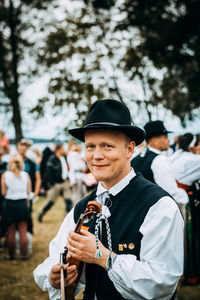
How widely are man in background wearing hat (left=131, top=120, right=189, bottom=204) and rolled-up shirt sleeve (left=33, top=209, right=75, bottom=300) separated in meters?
1.88

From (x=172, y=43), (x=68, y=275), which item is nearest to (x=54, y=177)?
(x=68, y=275)

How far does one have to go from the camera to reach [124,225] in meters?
1.54

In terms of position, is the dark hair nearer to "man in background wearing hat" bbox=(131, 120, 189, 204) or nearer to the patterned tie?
"man in background wearing hat" bbox=(131, 120, 189, 204)

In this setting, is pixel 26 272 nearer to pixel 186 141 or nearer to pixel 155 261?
pixel 186 141

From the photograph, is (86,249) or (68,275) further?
(68,275)

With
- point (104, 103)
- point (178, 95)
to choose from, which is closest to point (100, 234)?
point (104, 103)

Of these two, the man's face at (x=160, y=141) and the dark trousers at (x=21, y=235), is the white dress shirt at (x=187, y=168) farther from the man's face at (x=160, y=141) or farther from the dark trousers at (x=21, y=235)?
the dark trousers at (x=21, y=235)

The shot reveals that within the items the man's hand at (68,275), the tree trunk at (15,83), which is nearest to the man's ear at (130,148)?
the man's hand at (68,275)

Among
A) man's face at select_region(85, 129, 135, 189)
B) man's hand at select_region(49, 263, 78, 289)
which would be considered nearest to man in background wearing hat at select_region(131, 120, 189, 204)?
man's face at select_region(85, 129, 135, 189)

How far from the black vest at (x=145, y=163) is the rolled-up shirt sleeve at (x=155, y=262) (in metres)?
2.07

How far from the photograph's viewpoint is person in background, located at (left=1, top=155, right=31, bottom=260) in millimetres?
5223

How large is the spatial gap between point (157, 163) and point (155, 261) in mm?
2192

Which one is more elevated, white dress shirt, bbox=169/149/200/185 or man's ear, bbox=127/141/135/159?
man's ear, bbox=127/141/135/159

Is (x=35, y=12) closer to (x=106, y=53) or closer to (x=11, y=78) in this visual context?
(x=11, y=78)
